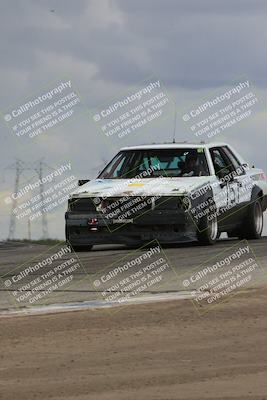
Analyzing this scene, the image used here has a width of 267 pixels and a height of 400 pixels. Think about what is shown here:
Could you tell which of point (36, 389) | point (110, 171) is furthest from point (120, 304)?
point (110, 171)

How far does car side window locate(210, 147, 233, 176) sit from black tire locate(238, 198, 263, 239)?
3.07 feet

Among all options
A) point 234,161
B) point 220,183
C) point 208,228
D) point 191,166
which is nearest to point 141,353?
point 208,228

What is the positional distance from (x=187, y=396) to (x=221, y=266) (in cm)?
705

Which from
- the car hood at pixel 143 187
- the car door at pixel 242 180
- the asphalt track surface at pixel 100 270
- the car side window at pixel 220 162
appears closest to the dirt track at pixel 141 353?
the asphalt track surface at pixel 100 270

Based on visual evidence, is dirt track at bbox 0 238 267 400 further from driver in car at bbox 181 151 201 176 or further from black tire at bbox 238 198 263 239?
black tire at bbox 238 198 263 239

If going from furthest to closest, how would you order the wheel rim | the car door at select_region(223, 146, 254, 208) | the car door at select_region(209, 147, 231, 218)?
the wheel rim → the car door at select_region(223, 146, 254, 208) → the car door at select_region(209, 147, 231, 218)

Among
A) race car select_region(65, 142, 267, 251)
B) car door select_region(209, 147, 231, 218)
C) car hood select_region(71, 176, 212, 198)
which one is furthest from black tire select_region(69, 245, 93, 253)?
car door select_region(209, 147, 231, 218)

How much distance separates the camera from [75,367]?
326 inches

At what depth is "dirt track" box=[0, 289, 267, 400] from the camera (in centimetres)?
756

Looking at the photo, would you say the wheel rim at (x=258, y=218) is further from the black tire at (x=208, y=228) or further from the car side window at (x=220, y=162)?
the black tire at (x=208, y=228)

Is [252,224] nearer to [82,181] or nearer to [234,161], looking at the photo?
[234,161]

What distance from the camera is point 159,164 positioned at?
59.9 ft

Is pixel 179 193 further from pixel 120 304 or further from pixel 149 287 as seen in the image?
pixel 120 304

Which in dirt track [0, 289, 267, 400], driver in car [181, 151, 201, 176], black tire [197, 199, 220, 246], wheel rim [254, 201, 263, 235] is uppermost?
driver in car [181, 151, 201, 176]
